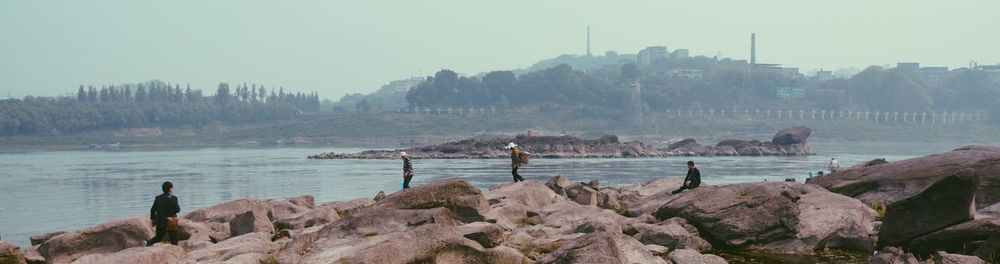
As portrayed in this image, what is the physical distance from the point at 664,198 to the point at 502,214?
504 cm

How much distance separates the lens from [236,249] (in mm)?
18000

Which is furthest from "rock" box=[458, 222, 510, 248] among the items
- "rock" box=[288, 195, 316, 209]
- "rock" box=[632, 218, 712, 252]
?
"rock" box=[288, 195, 316, 209]

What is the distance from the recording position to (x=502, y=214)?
→ 73.9 ft

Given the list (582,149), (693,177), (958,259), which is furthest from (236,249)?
(582,149)

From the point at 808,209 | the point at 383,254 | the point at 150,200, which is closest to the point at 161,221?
the point at 383,254

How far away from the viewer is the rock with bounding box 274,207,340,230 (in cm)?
2286

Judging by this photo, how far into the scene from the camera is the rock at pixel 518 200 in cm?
2292

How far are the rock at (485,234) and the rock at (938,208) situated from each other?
22.6ft

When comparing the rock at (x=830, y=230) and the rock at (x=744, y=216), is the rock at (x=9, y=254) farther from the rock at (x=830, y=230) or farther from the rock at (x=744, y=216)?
the rock at (x=830, y=230)

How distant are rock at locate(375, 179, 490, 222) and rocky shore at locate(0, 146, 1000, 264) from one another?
1.0 inches

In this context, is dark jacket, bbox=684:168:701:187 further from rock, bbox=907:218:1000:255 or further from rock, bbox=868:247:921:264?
rock, bbox=868:247:921:264

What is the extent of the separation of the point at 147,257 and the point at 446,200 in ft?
22.6

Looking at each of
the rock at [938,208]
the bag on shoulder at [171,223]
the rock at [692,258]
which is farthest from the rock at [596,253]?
the bag on shoulder at [171,223]

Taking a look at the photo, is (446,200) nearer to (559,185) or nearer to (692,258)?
(692,258)
